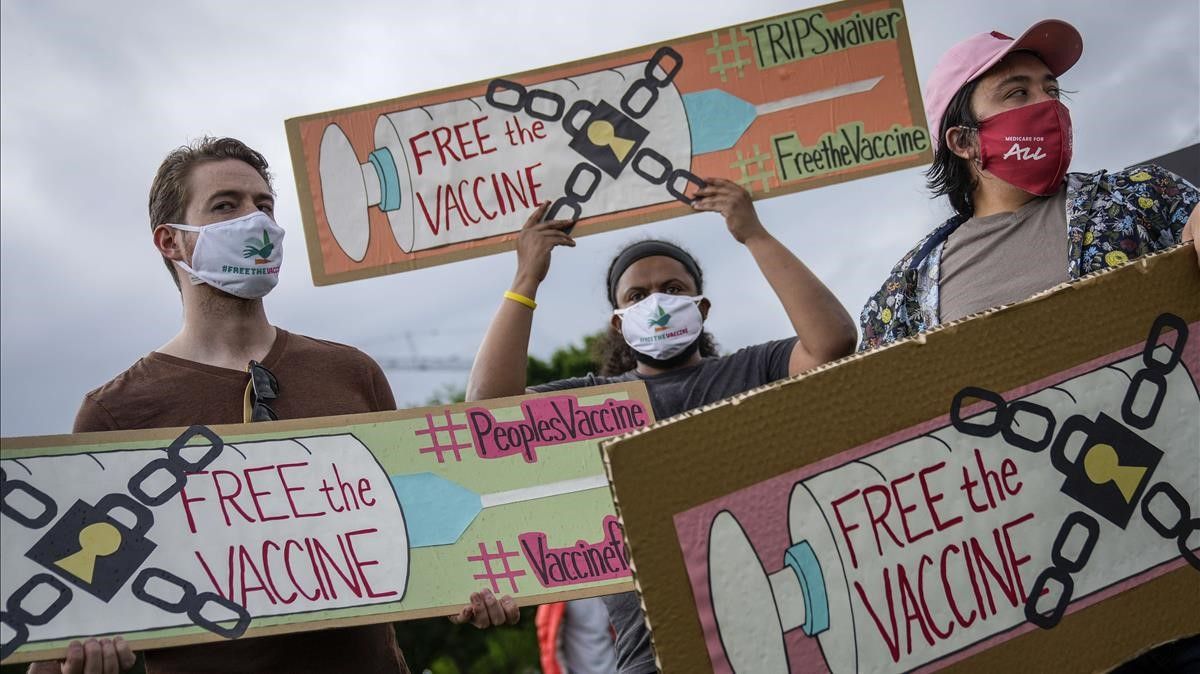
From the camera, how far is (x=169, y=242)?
2.96 meters

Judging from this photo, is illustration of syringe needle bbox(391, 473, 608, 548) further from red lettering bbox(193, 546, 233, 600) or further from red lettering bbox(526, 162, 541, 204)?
red lettering bbox(526, 162, 541, 204)

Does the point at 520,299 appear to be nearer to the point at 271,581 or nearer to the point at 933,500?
the point at 271,581

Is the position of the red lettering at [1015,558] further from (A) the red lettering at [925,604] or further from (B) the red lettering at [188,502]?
(B) the red lettering at [188,502]

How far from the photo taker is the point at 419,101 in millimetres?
3145

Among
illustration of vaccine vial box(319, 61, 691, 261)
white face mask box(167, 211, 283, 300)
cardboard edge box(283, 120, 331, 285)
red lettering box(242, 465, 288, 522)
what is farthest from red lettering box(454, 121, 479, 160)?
red lettering box(242, 465, 288, 522)

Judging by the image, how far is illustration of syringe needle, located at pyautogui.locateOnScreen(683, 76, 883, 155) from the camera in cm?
309

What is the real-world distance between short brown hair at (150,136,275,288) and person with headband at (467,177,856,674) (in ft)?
2.56

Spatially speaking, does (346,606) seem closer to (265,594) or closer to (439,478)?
(265,594)

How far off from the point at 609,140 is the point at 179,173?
1.19m

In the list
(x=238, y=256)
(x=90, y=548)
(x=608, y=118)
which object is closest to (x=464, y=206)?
(x=608, y=118)

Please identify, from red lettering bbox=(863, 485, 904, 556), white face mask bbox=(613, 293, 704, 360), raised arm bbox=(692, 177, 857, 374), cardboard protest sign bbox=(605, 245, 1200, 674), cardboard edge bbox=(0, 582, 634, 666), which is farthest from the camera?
white face mask bbox=(613, 293, 704, 360)

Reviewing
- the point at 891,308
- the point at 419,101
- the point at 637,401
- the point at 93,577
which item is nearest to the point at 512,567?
the point at 637,401

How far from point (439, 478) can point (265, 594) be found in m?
0.47

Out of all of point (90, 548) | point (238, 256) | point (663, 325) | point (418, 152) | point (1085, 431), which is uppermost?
point (418, 152)
